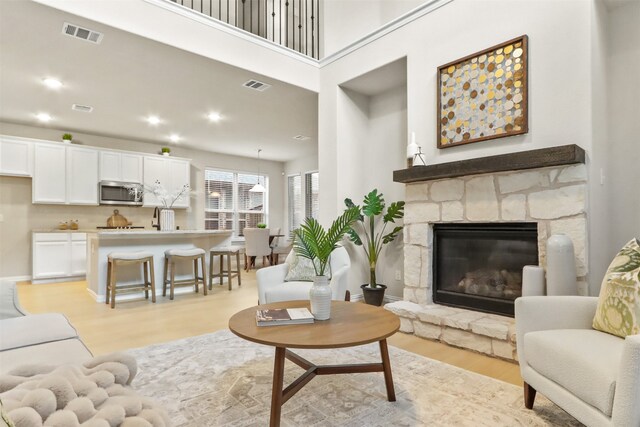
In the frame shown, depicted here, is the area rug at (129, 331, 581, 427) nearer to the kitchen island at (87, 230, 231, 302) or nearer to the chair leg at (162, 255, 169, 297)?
the chair leg at (162, 255, 169, 297)

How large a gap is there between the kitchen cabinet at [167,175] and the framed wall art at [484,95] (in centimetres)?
565

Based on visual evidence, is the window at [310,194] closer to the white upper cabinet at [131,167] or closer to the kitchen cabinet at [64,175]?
the white upper cabinet at [131,167]

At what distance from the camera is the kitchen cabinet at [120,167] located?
6.55m

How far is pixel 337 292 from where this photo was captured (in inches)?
120

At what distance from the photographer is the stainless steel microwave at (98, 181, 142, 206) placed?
6558mm

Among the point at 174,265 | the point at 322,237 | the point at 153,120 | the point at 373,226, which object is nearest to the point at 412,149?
the point at 373,226

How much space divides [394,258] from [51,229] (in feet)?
20.2

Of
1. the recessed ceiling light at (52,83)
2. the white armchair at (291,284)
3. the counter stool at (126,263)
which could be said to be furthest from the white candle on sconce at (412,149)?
the recessed ceiling light at (52,83)

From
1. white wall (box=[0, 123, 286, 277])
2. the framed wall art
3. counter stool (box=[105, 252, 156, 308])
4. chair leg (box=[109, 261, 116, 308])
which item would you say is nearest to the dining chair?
white wall (box=[0, 123, 286, 277])

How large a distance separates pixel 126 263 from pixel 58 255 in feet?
8.76

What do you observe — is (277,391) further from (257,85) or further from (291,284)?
(257,85)

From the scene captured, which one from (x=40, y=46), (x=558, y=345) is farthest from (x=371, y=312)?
(x=40, y=46)

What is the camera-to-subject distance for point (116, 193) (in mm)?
6715

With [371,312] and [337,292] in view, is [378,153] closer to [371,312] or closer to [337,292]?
[337,292]
